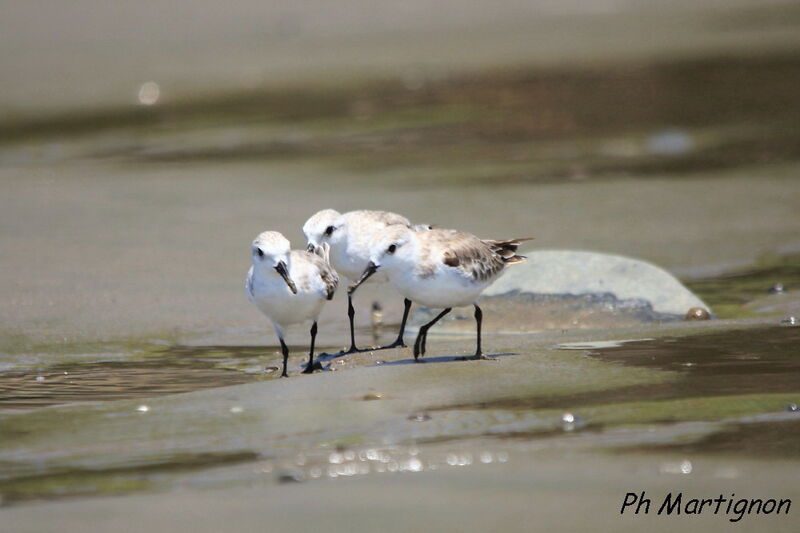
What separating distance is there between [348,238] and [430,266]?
51.8 inches

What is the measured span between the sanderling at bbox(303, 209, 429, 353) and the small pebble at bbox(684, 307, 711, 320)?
1.94 meters

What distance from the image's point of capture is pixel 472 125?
58.2 feet

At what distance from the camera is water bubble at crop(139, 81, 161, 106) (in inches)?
793

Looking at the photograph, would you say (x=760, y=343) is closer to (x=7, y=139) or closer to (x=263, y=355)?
(x=263, y=355)

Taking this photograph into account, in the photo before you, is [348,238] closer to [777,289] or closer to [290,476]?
[290,476]

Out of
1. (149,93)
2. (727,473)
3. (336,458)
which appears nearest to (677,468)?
(727,473)

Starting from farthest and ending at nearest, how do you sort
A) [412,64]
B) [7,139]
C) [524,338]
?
[412,64] < [7,139] < [524,338]

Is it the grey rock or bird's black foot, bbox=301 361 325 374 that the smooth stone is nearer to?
the grey rock

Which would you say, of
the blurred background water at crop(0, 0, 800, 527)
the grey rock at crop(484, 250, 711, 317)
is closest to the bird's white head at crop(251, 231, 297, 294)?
the blurred background water at crop(0, 0, 800, 527)

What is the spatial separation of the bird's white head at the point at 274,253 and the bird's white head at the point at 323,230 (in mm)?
984

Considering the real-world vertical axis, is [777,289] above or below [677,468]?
above

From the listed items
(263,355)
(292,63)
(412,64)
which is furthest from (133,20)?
(263,355)

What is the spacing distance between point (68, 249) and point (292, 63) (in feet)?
38.3

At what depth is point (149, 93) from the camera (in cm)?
2062
